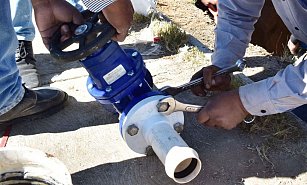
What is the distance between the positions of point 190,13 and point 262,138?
1536 mm

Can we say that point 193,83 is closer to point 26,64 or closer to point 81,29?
point 81,29

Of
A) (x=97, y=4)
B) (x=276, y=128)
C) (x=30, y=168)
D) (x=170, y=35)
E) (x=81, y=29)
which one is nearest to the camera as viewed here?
(x=97, y=4)

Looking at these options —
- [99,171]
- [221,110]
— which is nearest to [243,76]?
[221,110]

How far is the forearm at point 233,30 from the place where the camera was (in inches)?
92.6

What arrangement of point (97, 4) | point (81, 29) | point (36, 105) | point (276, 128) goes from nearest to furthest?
point (97, 4) → point (81, 29) → point (276, 128) → point (36, 105)

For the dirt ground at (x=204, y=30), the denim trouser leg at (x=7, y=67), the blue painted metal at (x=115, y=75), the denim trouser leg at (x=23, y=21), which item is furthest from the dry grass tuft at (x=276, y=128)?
the denim trouser leg at (x=23, y=21)

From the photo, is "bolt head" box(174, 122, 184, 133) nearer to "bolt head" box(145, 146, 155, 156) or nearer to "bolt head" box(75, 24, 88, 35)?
"bolt head" box(145, 146, 155, 156)

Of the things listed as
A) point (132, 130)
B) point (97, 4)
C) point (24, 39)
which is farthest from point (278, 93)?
point (24, 39)

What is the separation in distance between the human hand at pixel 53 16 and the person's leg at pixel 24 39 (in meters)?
0.75

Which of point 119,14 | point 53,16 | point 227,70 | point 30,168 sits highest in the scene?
point 119,14

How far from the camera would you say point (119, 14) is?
5.93 ft

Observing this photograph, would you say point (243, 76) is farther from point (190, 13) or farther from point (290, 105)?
point (190, 13)

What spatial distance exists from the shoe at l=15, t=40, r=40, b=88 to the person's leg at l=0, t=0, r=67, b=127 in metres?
0.16

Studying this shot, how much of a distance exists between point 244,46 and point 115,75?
74 centimetres
